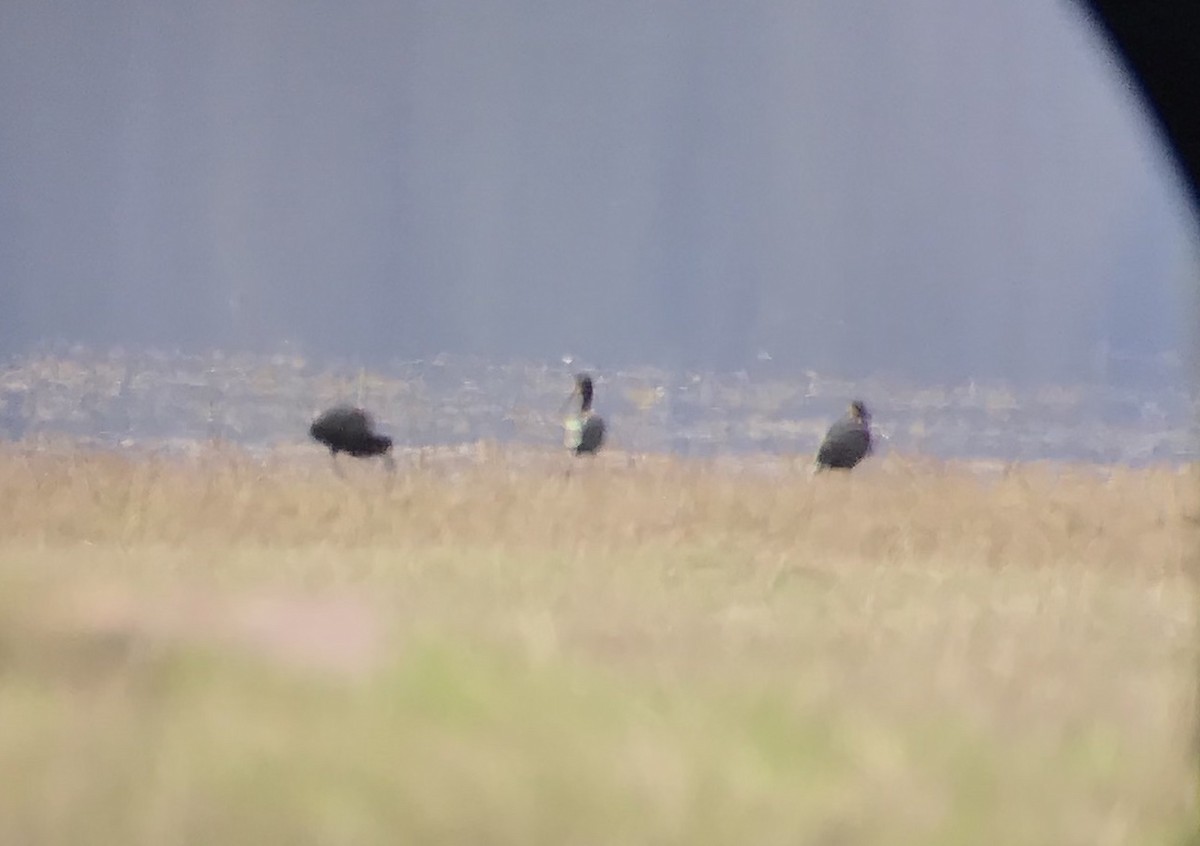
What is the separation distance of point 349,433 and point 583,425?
0.23 m

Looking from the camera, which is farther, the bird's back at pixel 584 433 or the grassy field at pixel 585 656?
the bird's back at pixel 584 433

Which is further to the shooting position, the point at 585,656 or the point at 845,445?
the point at 845,445

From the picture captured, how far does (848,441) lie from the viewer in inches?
42.1

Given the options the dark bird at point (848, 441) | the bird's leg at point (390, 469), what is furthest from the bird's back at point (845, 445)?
the bird's leg at point (390, 469)

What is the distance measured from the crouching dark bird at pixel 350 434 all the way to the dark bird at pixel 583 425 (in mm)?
184

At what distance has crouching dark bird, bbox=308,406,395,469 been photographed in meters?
1.01

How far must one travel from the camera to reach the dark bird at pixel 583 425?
107 cm

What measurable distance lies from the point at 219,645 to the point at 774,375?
0.58 m

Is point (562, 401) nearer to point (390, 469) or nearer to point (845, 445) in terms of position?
point (390, 469)

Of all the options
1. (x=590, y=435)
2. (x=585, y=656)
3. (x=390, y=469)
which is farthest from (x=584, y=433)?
(x=585, y=656)

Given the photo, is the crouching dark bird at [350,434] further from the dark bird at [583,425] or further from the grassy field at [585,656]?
the dark bird at [583,425]

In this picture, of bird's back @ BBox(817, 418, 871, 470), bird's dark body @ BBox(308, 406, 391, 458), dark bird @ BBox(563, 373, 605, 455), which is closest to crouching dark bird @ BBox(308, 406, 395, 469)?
bird's dark body @ BBox(308, 406, 391, 458)

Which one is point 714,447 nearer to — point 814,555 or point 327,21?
point 814,555

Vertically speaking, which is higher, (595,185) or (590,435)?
(595,185)
